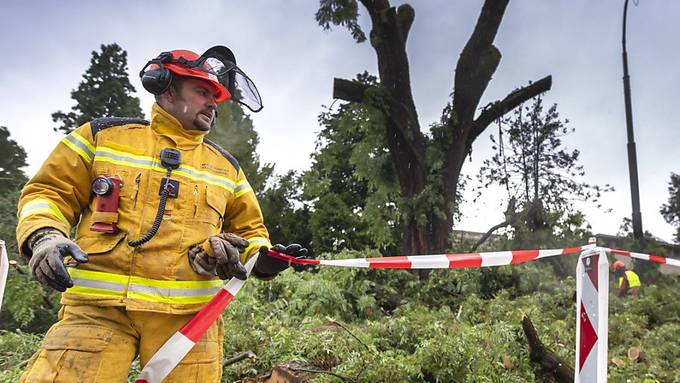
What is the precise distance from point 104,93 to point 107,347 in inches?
780

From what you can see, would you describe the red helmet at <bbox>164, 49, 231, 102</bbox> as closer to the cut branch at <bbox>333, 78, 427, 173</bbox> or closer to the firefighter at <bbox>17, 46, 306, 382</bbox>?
the firefighter at <bbox>17, 46, 306, 382</bbox>

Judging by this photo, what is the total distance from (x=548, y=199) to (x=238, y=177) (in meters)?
10.9

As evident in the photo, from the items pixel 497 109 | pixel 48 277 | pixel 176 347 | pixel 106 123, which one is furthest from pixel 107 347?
pixel 497 109

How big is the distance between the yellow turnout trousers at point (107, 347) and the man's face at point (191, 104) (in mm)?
808

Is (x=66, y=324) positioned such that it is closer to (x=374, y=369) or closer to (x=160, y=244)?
(x=160, y=244)

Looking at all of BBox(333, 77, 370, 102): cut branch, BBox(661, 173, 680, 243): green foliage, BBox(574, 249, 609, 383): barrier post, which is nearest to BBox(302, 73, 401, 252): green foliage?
BBox(333, 77, 370, 102): cut branch

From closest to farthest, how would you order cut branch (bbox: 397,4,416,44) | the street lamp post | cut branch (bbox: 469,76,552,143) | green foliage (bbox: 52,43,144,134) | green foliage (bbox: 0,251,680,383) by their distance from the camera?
1. green foliage (bbox: 0,251,680,383)
2. the street lamp post
3. cut branch (bbox: 469,76,552,143)
4. cut branch (bbox: 397,4,416,44)
5. green foliage (bbox: 52,43,144,134)

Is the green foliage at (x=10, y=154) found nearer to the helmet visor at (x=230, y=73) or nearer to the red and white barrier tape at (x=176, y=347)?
the helmet visor at (x=230, y=73)

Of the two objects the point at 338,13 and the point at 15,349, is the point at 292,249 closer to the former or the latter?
the point at 15,349

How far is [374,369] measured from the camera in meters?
3.43

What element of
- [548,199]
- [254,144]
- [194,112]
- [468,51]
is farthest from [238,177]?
[254,144]

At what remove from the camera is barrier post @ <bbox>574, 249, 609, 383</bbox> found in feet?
8.60

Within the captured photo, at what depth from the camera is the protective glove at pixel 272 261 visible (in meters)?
1.98

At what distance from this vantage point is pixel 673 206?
26094 millimetres
